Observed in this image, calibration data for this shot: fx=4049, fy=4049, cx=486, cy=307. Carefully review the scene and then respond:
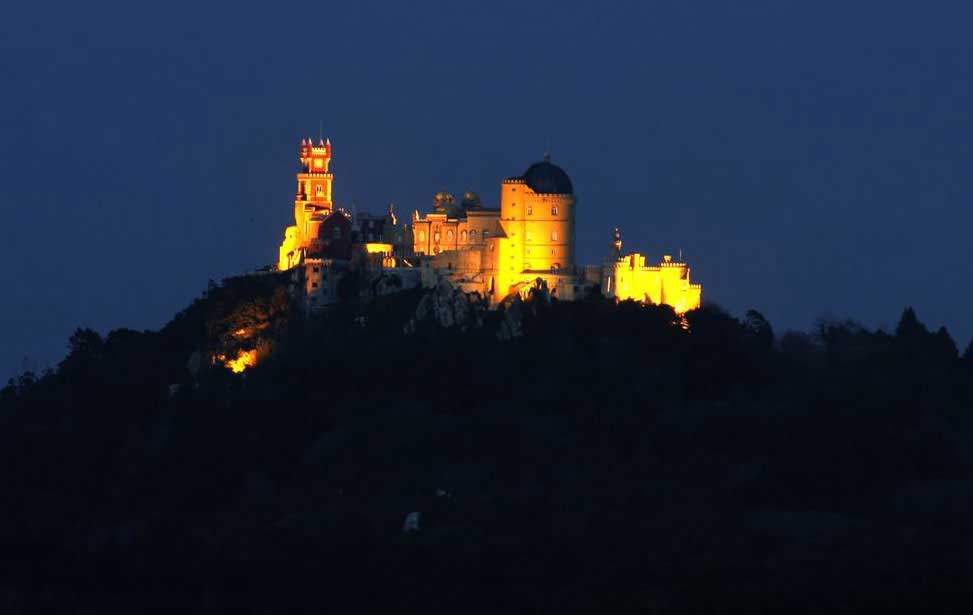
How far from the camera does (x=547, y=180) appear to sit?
169 m

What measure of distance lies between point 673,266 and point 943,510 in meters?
18.1

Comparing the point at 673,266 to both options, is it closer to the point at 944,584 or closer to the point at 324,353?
the point at 324,353

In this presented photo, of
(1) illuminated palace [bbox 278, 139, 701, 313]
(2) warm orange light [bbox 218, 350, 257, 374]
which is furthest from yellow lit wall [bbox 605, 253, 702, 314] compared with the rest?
(2) warm orange light [bbox 218, 350, 257, 374]

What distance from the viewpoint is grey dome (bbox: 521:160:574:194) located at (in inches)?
6644

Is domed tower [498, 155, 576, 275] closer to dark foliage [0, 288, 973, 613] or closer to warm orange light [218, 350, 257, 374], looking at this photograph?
dark foliage [0, 288, 973, 613]

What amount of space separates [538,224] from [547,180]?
243 cm

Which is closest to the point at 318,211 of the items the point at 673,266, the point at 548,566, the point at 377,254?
the point at 377,254

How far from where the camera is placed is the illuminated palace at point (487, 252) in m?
166

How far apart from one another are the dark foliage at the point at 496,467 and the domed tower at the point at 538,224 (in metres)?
3.00

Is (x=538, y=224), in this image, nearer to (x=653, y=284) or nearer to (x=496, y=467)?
(x=653, y=284)

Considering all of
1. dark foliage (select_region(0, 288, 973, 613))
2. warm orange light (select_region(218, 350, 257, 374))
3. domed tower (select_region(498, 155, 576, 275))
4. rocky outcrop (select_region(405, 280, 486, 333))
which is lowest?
dark foliage (select_region(0, 288, 973, 613))

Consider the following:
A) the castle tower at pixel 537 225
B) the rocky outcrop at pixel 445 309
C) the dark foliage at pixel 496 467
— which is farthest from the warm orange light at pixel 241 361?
the castle tower at pixel 537 225

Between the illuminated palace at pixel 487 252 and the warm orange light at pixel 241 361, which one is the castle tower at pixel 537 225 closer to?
the illuminated palace at pixel 487 252

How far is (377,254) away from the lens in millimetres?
170250
